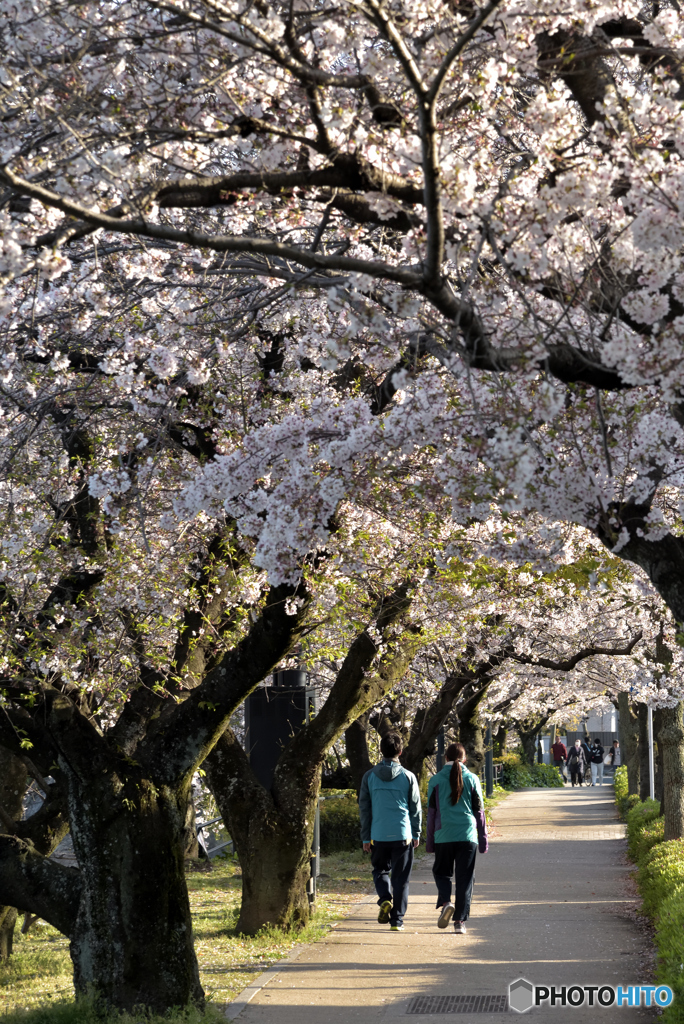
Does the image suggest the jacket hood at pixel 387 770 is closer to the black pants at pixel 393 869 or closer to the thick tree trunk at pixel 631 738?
the black pants at pixel 393 869

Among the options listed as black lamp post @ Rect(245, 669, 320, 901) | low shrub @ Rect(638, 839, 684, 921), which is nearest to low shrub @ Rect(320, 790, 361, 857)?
low shrub @ Rect(638, 839, 684, 921)

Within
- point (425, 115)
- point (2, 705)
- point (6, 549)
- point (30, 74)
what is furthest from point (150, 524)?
point (425, 115)

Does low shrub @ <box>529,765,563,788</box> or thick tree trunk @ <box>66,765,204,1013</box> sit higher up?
thick tree trunk @ <box>66,765,204,1013</box>

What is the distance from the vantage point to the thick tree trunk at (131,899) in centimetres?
731

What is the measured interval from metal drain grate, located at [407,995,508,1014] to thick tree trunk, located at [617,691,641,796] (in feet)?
60.4

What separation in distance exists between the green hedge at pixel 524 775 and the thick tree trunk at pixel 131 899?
39975 mm

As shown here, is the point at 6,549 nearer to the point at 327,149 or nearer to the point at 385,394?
the point at 385,394

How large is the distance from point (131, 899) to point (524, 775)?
142ft

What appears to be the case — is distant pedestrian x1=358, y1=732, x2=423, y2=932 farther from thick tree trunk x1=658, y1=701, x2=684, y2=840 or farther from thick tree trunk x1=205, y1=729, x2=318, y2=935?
thick tree trunk x1=658, y1=701, x2=684, y2=840

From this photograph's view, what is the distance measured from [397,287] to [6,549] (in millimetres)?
4359

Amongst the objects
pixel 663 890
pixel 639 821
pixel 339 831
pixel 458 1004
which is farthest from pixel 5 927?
pixel 639 821

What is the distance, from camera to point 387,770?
31.5ft

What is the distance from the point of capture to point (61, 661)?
795 centimetres

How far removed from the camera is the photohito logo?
7.50 m
